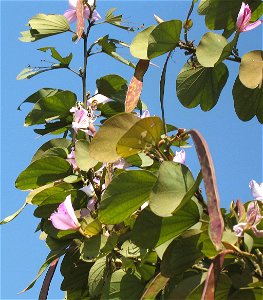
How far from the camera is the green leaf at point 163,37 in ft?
3.38

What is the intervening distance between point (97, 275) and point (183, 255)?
24 cm

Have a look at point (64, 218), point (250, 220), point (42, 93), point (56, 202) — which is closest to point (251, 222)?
point (250, 220)

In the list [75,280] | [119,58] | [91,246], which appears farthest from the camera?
[119,58]

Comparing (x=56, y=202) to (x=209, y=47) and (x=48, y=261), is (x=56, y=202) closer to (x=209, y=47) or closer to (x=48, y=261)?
(x=48, y=261)

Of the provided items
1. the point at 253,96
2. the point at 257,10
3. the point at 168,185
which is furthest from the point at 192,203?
the point at 257,10

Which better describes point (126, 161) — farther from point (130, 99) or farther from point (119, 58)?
point (119, 58)

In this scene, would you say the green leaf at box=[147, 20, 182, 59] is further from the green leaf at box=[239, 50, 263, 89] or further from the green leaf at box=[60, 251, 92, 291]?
the green leaf at box=[60, 251, 92, 291]

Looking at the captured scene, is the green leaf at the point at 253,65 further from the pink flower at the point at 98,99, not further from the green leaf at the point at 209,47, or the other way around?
the pink flower at the point at 98,99

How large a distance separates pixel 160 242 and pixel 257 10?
2.00 ft

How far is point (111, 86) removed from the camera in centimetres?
138

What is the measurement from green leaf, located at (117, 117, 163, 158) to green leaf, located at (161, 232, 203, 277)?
0.48 feet

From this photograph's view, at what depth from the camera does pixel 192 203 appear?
80 cm

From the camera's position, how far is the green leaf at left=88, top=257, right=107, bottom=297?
100cm

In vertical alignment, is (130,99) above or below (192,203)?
above
